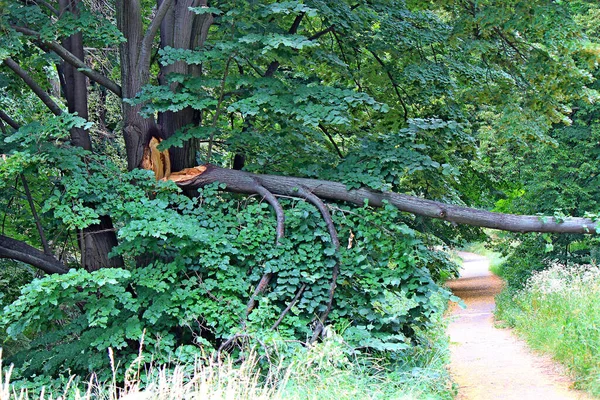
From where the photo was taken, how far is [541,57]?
8.73 metres

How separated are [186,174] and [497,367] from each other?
5.68 meters

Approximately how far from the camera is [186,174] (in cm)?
790

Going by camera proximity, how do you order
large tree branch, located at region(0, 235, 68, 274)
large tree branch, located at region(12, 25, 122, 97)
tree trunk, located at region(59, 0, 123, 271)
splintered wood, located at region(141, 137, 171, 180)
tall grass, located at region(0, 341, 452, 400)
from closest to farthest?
tall grass, located at region(0, 341, 452, 400) → large tree branch, located at region(12, 25, 122, 97) → large tree branch, located at region(0, 235, 68, 274) → tree trunk, located at region(59, 0, 123, 271) → splintered wood, located at region(141, 137, 171, 180)

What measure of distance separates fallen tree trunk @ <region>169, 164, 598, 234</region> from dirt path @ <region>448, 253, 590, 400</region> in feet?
7.20

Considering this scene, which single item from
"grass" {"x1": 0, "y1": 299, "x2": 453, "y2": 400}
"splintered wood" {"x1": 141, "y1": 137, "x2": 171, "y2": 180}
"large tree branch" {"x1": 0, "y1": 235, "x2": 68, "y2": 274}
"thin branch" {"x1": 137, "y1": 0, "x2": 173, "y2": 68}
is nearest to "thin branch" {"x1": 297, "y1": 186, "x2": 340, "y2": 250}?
"grass" {"x1": 0, "y1": 299, "x2": 453, "y2": 400}

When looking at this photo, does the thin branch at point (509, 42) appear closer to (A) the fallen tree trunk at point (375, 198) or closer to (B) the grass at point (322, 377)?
(A) the fallen tree trunk at point (375, 198)

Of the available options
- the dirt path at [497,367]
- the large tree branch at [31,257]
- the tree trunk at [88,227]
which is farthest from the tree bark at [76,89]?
the dirt path at [497,367]

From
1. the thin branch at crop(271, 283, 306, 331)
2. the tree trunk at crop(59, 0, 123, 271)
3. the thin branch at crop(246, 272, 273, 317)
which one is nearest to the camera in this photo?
the thin branch at crop(271, 283, 306, 331)

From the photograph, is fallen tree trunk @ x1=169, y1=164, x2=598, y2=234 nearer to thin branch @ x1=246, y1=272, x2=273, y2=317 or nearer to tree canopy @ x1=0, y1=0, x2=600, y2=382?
tree canopy @ x1=0, y1=0, x2=600, y2=382

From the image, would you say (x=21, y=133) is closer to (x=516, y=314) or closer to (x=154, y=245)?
(x=154, y=245)

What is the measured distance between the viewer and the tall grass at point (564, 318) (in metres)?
8.34

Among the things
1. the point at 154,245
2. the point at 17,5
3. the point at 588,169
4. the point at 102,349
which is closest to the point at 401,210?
the point at 154,245

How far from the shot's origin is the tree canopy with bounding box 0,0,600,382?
21.8ft

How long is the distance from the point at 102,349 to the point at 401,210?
364 centimetres
